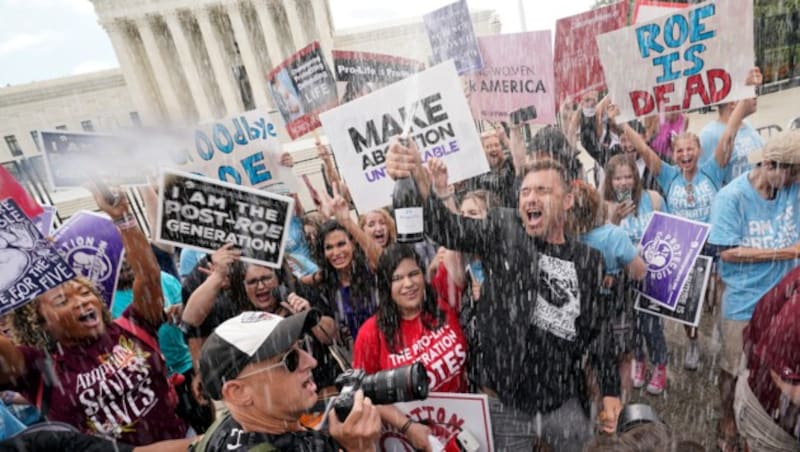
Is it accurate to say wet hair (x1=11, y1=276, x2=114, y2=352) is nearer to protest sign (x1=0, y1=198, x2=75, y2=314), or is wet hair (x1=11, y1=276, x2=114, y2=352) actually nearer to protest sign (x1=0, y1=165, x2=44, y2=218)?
protest sign (x1=0, y1=198, x2=75, y2=314)

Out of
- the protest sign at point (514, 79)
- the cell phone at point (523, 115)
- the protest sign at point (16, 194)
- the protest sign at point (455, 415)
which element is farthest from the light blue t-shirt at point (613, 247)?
the protest sign at point (16, 194)

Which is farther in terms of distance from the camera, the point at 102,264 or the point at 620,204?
the point at 620,204

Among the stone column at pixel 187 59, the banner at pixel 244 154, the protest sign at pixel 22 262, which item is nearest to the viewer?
the protest sign at pixel 22 262

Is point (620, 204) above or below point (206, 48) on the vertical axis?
below

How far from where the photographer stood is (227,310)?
9.33ft

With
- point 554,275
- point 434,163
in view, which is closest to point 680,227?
point 554,275

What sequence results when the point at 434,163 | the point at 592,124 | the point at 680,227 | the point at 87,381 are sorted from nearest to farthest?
the point at 87,381
the point at 434,163
the point at 680,227
the point at 592,124

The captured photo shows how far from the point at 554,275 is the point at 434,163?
2.76ft

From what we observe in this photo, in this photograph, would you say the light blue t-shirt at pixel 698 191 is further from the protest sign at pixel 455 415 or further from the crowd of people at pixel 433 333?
the protest sign at pixel 455 415

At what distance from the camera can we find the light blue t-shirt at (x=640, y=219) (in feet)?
11.2

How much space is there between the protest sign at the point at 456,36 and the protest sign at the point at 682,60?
5.20 ft

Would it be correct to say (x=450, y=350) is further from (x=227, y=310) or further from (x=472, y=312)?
(x=227, y=310)

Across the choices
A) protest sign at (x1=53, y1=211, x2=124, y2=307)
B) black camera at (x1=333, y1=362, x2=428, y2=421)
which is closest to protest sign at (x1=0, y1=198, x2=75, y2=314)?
protest sign at (x1=53, y1=211, x2=124, y2=307)

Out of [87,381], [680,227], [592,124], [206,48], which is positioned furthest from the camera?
[206,48]
